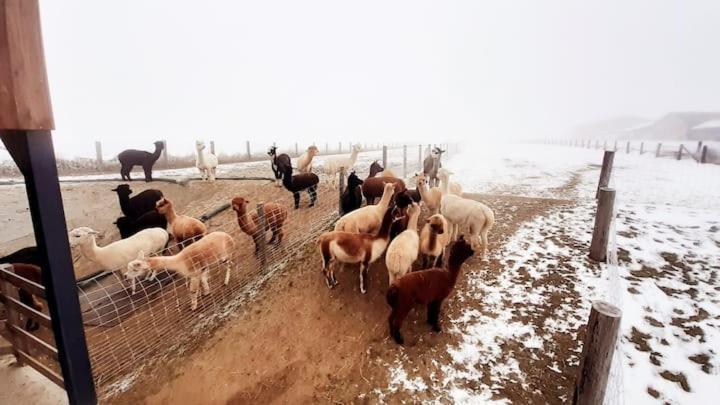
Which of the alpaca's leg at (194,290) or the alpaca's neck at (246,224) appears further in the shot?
the alpaca's neck at (246,224)

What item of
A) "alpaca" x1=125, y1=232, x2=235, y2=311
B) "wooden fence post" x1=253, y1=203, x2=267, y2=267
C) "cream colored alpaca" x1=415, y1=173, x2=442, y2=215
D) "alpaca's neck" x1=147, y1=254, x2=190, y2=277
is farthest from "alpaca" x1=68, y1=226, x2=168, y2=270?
"cream colored alpaca" x1=415, y1=173, x2=442, y2=215

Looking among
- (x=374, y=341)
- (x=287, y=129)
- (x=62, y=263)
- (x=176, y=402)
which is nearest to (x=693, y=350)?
(x=374, y=341)

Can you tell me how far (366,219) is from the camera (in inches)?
235

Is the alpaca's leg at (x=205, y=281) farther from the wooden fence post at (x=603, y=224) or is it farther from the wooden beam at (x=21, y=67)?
the wooden fence post at (x=603, y=224)

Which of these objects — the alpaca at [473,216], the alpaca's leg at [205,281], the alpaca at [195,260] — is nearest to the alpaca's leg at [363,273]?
the alpaca at [473,216]

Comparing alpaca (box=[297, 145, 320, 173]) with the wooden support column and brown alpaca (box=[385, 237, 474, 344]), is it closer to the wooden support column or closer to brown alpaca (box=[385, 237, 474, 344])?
brown alpaca (box=[385, 237, 474, 344])

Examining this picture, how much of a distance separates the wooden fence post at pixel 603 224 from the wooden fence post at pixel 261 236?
5.57 metres

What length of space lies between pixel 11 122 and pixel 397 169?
14.5m

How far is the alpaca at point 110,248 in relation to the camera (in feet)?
16.8

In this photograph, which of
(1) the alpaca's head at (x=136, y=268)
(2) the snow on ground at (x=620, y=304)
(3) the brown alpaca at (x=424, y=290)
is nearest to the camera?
(2) the snow on ground at (x=620, y=304)

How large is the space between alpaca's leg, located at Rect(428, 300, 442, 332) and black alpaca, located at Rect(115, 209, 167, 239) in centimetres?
578

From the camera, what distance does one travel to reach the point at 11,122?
1768mm

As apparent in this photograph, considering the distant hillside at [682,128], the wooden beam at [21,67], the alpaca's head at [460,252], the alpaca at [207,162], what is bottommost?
the alpaca's head at [460,252]

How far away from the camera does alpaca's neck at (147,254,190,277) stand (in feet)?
15.0
